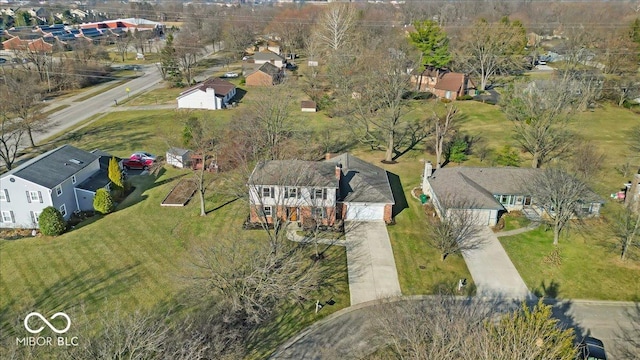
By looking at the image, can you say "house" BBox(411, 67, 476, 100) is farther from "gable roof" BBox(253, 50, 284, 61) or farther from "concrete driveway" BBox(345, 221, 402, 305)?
"concrete driveway" BBox(345, 221, 402, 305)

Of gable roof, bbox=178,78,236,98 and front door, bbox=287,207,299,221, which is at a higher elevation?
gable roof, bbox=178,78,236,98

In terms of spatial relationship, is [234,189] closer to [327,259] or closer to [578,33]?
[327,259]

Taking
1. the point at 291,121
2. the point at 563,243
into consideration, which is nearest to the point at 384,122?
the point at 291,121

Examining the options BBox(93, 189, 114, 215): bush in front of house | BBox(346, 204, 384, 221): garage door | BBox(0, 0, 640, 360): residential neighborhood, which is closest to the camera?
BBox(0, 0, 640, 360): residential neighborhood

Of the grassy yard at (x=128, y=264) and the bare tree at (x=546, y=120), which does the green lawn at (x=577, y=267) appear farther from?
the grassy yard at (x=128, y=264)

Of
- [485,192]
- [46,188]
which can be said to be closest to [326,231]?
[485,192]

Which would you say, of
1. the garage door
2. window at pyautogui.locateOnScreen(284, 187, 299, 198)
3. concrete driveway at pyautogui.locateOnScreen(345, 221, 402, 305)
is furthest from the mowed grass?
window at pyautogui.locateOnScreen(284, 187, 299, 198)

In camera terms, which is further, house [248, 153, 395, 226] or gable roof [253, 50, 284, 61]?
gable roof [253, 50, 284, 61]
